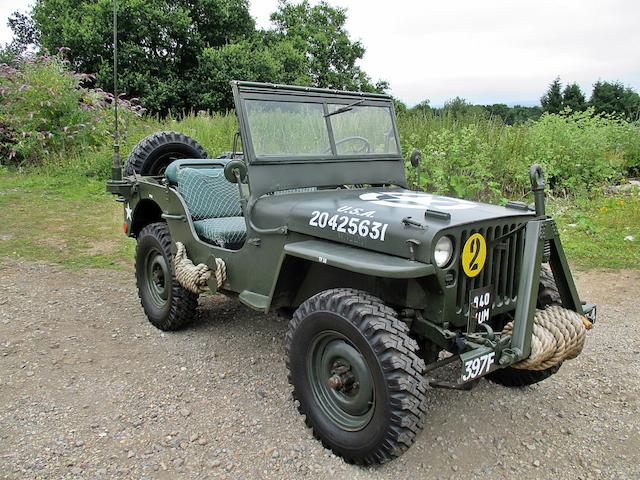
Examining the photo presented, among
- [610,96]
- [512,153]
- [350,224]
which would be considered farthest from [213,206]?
[610,96]

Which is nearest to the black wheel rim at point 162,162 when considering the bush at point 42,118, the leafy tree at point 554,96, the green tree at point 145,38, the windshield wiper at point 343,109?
the windshield wiper at point 343,109

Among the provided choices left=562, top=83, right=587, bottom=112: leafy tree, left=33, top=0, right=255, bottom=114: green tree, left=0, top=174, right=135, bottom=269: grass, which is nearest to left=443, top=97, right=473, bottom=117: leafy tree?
left=0, top=174, right=135, bottom=269: grass

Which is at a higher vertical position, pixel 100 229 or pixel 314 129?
pixel 314 129

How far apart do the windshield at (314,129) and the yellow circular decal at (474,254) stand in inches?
53.5

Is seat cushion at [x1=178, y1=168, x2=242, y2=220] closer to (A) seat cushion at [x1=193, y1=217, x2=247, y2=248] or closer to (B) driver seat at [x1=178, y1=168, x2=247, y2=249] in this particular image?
(B) driver seat at [x1=178, y1=168, x2=247, y2=249]

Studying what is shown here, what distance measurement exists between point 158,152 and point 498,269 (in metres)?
3.33

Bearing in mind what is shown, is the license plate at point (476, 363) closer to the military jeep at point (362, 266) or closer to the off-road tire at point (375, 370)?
the military jeep at point (362, 266)

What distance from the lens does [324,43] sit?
2244 centimetres

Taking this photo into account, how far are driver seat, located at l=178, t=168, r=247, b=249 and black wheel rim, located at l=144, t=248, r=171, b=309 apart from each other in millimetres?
425

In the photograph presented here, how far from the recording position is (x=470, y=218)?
112 inches

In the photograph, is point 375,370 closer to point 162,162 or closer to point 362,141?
point 362,141

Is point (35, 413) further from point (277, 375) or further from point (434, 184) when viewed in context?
point (434, 184)

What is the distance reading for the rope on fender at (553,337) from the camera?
2.76 metres

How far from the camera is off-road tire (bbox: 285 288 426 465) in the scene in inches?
100
